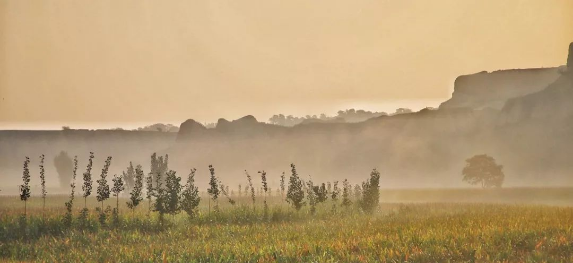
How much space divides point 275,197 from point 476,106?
1084 cm

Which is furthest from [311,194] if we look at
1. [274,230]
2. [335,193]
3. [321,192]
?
[274,230]

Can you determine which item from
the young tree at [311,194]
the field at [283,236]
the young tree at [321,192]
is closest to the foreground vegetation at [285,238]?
the field at [283,236]

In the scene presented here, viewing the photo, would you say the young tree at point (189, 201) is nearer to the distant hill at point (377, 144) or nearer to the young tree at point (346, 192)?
the distant hill at point (377, 144)

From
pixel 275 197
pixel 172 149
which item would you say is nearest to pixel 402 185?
pixel 275 197

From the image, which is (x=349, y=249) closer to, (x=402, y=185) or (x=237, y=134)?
(x=237, y=134)

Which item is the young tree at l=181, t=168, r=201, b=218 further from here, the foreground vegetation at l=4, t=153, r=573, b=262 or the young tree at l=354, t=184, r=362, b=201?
the young tree at l=354, t=184, r=362, b=201

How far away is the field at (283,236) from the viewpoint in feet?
30.2

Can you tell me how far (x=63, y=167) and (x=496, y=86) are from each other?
18.8m

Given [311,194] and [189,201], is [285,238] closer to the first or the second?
[189,201]

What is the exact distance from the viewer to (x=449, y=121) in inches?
787

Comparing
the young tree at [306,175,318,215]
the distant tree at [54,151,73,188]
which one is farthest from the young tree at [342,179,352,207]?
the distant tree at [54,151,73,188]

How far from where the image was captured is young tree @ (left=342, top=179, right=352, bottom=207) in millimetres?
17031

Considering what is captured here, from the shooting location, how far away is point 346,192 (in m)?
17.3

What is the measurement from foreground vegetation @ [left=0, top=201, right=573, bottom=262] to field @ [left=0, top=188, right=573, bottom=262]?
2 cm
